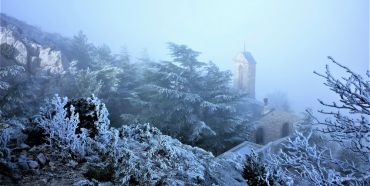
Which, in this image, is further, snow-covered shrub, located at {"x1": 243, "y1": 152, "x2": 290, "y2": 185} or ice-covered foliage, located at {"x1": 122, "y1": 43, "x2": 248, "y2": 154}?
ice-covered foliage, located at {"x1": 122, "y1": 43, "x2": 248, "y2": 154}

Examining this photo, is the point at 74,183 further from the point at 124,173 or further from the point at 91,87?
the point at 91,87

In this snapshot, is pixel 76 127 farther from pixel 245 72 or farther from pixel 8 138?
pixel 245 72

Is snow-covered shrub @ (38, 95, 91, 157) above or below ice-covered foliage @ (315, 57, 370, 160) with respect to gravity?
below

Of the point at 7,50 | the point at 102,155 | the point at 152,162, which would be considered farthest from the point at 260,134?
the point at 102,155

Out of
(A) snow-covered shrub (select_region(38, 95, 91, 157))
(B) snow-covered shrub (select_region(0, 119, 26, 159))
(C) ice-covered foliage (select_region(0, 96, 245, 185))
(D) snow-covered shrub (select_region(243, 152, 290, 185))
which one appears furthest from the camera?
(D) snow-covered shrub (select_region(243, 152, 290, 185))

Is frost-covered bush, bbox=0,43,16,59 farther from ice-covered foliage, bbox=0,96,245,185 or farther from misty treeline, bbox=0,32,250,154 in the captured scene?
ice-covered foliage, bbox=0,96,245,185

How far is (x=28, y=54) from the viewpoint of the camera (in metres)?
25.0

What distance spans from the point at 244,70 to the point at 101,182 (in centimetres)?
3458

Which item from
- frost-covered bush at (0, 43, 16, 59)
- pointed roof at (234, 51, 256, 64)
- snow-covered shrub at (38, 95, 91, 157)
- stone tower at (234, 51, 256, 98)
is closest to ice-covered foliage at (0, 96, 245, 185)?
snow-covered shrub at (38, 95, 91, 157)

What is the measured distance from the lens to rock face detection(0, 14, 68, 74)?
76.3 ft

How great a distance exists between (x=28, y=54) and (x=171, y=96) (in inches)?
547

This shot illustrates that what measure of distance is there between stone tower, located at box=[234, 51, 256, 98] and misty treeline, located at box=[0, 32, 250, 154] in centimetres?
1601

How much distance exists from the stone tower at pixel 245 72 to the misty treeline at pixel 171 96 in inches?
630

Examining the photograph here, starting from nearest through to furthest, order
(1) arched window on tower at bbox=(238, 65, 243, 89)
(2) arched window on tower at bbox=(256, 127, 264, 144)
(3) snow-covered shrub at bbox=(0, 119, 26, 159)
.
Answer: (3) snow-covered shrub at bbox=(0, 119, 26, 159) → (2) arched window on tower at bbox=(256, 127, 264, 144) → (1) arched window on tower at bbox=(238, 65, 243, 89)
